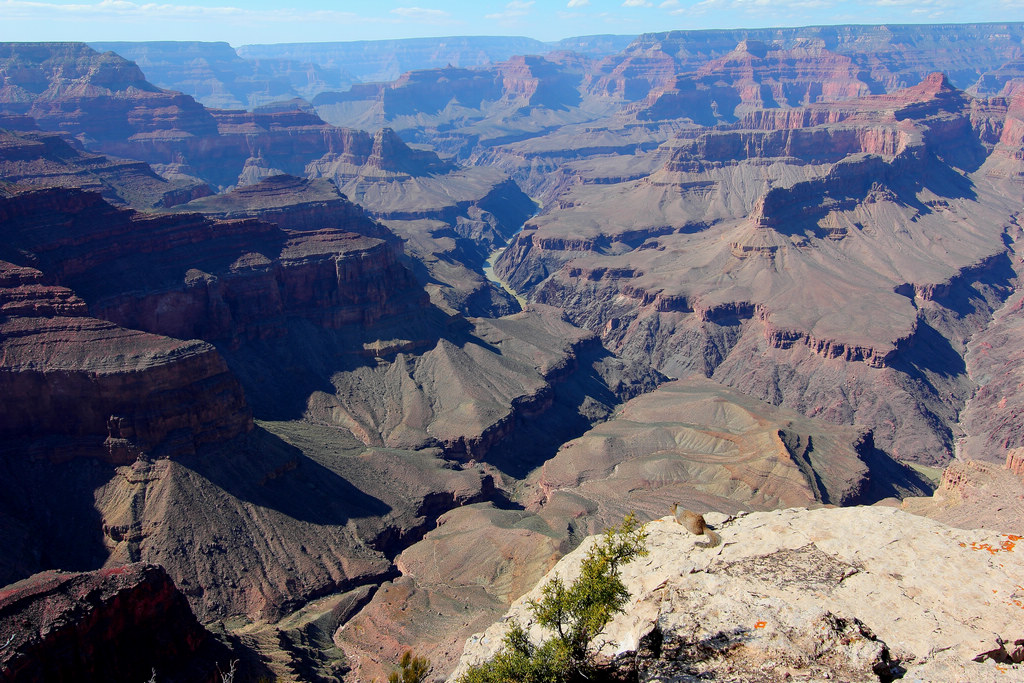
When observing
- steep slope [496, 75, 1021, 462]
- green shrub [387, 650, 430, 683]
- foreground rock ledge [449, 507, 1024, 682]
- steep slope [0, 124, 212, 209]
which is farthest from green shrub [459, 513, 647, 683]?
steep slope [0, 124, 212, 209]

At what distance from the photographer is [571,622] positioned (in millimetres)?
23141

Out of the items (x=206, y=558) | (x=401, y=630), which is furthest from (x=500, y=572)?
(x=206, y=558)

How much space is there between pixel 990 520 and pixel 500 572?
34302 millimetres

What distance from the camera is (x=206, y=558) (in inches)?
1965

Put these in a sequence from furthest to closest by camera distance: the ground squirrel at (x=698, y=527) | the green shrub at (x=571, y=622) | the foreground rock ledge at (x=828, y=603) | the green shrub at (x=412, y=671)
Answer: the green shrub at (x=412, y=671) → the ground squirrel at (x=698, y=527) → the green shrub at (x=571, y=622) → the foreground rock ledge at (x=828, y=603)

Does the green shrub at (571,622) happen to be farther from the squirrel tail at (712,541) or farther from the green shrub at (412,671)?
the green shrub at (412,671)

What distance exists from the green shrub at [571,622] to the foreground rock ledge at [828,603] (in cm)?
56

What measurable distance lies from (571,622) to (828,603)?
8.03 meters

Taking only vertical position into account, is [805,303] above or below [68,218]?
below

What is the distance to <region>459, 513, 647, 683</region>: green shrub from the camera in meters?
21.7

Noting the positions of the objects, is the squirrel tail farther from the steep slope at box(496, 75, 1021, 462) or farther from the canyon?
the steep slope at box(496, 75, 1021, 462)

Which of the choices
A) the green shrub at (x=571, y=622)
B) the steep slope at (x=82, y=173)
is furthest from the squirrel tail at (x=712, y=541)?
the steep slope at (x=82, y=173)

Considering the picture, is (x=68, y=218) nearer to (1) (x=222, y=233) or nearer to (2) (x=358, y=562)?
(1) (x=222, y=233)

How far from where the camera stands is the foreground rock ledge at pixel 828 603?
680 inches
